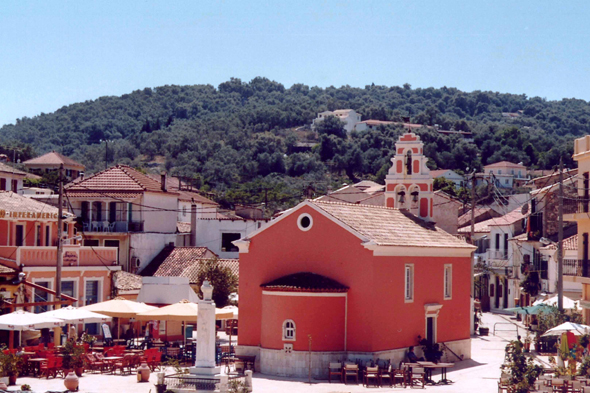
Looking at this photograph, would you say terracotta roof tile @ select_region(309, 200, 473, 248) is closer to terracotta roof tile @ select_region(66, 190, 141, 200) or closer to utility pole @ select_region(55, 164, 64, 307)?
utility pole @ select_region(55, 164, 64, 307)

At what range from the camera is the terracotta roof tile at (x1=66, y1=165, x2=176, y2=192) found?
2272 inches

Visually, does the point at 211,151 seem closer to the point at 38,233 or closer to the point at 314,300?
the point at 38,233

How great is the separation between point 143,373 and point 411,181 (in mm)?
18739

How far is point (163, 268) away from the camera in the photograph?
56344mm

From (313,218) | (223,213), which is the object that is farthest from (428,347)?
(223,213)

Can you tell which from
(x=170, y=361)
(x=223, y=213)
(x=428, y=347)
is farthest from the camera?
(x=223, y=213)

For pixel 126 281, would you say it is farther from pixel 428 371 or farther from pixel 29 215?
pixel 428 371

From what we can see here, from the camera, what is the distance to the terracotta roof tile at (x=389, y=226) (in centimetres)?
3614

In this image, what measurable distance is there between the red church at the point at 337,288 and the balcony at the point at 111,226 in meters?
21.4

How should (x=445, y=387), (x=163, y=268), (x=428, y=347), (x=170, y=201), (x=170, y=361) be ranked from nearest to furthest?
(x=445, y=387) → (x=170, y=361) → (x=428, y=347) → (x=163, y=268) → (x=170, y=201)

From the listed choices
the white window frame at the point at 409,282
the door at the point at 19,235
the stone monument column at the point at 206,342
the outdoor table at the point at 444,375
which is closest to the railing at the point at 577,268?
the white window frame at the point at 409,282

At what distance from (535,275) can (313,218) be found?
28.2 m

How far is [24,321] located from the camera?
31844mm

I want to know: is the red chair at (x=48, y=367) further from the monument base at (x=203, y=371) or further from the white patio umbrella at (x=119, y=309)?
the white patio umbrella at (x=119, y=309)
